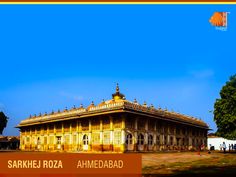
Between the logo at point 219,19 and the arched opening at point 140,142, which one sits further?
the arched opening at point 140,142

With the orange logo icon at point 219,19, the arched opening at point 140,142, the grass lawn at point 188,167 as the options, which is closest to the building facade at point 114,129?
the arched opening at point 140,142

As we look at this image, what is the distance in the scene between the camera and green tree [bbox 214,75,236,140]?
3501cm

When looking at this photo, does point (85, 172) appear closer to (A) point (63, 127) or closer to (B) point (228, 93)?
(B) point (228, 93)

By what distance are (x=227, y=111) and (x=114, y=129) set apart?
42.0ft

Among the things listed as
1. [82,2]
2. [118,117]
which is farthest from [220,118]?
[82,2]

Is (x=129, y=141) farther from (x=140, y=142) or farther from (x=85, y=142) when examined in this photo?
(x=85, y=142)

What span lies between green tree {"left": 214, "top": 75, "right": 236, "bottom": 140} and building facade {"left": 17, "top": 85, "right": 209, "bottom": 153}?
7.17 metres

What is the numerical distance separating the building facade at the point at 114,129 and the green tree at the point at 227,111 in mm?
7166

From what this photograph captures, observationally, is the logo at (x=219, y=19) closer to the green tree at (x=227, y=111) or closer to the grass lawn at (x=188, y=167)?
the grass lawn at (x=188, y=167)

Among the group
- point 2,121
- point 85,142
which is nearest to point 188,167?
point 85,142

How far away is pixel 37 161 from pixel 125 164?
140 inches

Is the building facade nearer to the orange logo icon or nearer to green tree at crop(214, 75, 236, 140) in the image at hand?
green tree at crop(214, 75, 236, 140)

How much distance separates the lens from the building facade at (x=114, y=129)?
35.7 metres

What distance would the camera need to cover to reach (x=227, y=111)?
3547 cm
